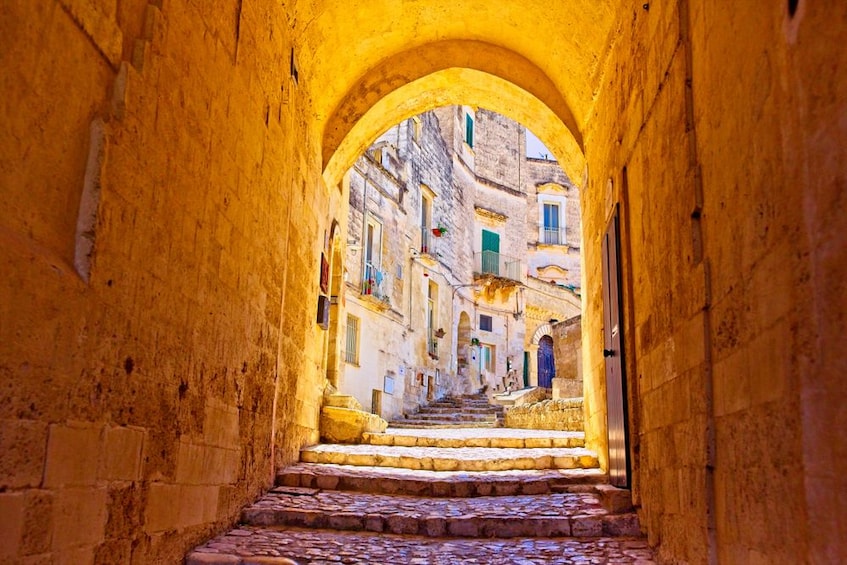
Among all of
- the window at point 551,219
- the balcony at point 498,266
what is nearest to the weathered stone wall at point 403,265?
the balcony at point 498,266

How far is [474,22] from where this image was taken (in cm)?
749

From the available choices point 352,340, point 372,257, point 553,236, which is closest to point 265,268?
point 352,340

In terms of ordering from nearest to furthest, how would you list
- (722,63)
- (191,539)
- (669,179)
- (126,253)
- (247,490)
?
(722,63) → (126,253) → (669,179) → (191,539) → (247,490)

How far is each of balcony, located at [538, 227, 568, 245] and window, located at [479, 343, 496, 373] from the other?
22.4ft

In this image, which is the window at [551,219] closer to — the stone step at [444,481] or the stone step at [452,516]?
the stone step at [444,481]

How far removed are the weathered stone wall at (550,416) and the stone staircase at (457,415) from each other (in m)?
0.72

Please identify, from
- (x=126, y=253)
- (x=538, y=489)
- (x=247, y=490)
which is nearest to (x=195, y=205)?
(x=126, y=253)

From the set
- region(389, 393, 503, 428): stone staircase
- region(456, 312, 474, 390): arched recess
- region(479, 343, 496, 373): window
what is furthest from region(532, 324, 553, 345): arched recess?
region(389, 393, 503, 428): stone staircase

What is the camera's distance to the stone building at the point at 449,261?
16375 mm

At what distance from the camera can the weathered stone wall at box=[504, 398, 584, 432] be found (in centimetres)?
1065

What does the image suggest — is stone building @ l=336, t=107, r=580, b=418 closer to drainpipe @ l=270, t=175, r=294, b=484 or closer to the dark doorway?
drainpipe @ l=270, t=175, r=294, b=484

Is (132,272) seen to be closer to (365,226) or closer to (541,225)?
(365,226)

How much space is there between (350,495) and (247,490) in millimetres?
982

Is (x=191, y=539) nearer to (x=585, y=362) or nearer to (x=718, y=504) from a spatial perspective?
(x=718, y=504)
